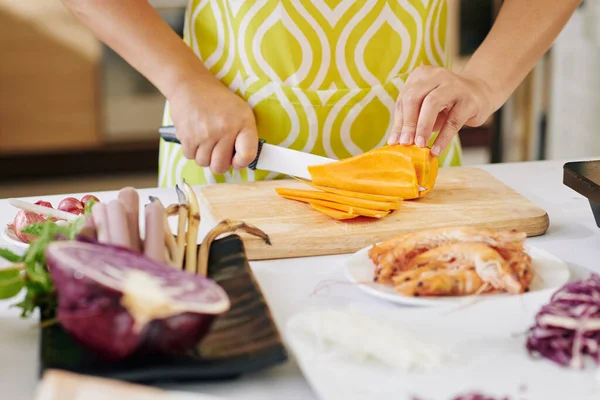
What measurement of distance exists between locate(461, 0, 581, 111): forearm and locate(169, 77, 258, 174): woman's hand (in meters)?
0.53

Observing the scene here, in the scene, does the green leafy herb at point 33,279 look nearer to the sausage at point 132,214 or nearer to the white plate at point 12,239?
the sausage at point 132,214

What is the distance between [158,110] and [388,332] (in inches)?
152

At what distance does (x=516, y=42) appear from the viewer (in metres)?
1.94

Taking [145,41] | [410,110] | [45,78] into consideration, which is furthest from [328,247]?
[45,78]

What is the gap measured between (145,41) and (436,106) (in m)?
0.64

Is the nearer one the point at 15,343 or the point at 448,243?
the point at 15,343

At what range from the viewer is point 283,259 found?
4.60 ft

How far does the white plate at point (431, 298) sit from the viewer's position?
1.11 metres

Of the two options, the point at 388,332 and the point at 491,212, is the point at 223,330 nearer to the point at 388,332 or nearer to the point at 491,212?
the point at 388,332

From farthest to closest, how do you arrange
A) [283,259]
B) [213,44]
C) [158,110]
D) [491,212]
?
[158,110]
[213,44]
[491,212]
[283,259]

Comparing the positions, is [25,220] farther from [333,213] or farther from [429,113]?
[429,113]

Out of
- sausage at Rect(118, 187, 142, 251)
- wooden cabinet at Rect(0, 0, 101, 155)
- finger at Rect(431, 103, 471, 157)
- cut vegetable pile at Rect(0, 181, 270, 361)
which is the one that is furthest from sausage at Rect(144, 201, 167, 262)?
wooden cabinet at Rect(0, 0, 101, 155)

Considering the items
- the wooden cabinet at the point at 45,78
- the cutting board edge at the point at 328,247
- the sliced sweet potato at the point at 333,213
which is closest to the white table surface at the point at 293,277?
the cutting board edge at the point at 328,247

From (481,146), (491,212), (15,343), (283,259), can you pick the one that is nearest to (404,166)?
(491,212)
